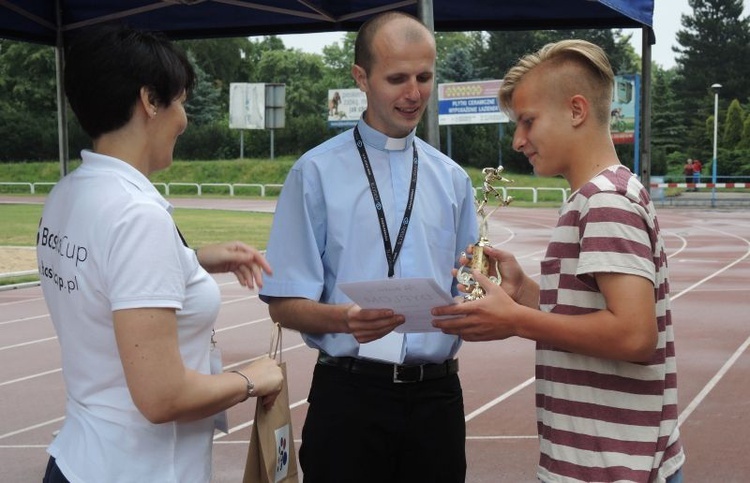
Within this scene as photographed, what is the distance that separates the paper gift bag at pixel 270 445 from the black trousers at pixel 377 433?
55cm

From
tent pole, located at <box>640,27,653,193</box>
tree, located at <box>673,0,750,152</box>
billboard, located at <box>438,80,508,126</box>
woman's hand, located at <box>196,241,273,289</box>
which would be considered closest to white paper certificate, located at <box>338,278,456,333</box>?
woman's hand, located at <box>196,241,273,289</box>

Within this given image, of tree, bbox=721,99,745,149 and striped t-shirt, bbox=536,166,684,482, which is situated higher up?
tree, bbox=721,99,745,149

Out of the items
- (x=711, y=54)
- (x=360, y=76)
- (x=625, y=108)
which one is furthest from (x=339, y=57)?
(x=360, y=76)

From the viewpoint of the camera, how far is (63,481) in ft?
7.55

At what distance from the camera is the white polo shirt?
2.13 m

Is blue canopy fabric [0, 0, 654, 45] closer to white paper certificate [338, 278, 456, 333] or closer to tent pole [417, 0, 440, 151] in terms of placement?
tent pole [417, 0, 440, 151]

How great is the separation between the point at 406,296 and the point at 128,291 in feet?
2.62

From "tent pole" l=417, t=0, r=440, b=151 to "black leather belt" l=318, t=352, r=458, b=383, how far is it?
110 centimetres

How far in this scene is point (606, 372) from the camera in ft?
7.80

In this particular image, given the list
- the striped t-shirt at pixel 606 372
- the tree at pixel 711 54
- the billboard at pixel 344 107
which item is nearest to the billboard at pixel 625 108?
the billboard at pixel 344 107

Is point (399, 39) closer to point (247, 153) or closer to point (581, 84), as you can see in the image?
point (581, 84)

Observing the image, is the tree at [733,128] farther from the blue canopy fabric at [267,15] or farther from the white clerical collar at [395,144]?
the white clerical collar at [395,144]

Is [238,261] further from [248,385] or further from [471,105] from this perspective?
[471,105]

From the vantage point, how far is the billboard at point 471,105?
Result: 54312mm
